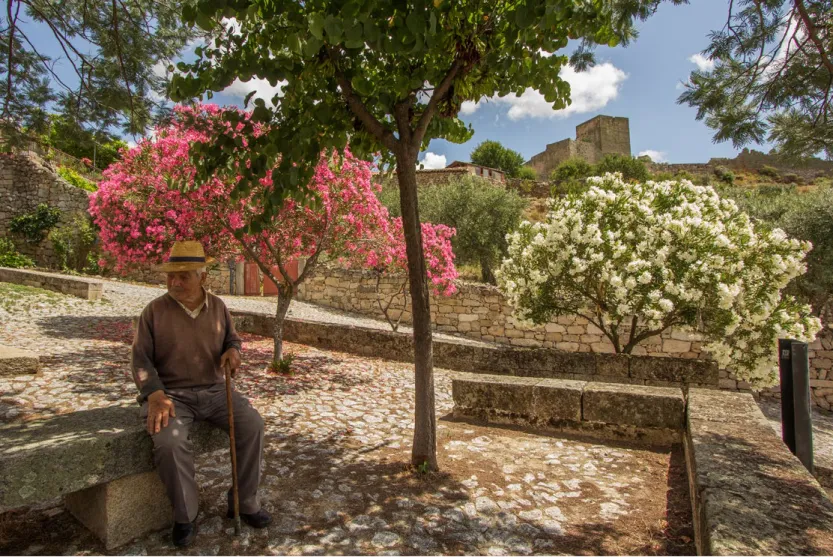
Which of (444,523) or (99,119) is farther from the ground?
(99,119)

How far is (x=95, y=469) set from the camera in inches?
99.4

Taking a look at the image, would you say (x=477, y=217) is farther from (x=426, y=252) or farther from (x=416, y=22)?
(x=416, y=22)

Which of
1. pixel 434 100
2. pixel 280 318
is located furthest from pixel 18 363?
pixel 434 100

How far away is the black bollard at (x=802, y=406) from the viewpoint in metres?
4.39

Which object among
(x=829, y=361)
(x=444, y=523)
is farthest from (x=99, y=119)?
(x=829, y=361)

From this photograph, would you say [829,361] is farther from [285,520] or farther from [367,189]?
[285,520]

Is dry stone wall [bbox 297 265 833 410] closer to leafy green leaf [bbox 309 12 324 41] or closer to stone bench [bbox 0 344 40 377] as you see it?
stone bench [bbox 0 344 40 377]

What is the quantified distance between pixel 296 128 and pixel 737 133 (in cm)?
393

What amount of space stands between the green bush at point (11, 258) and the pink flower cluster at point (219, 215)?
46.9ft

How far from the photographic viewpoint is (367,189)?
7789 millimetres

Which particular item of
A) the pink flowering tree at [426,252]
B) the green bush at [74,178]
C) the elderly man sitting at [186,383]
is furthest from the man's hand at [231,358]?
the green bush at [74,178]

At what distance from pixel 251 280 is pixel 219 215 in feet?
48.4

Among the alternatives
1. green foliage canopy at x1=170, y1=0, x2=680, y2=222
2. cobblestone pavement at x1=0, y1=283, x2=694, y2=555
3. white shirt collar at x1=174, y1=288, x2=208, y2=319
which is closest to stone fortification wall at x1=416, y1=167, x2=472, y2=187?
cobblestone pavement at x1=0, y1=283, x2=694, y2=555

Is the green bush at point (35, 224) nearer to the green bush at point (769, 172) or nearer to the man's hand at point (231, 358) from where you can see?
the man's hand at point (231, 358)
